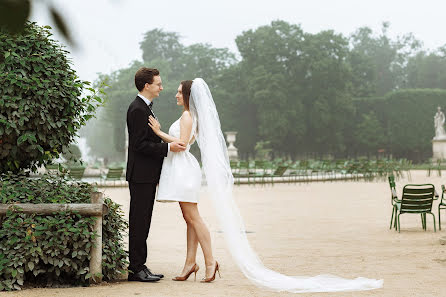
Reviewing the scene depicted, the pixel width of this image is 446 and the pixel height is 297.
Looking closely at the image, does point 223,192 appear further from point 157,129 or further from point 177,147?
point 157,129

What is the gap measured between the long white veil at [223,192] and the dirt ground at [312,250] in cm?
17

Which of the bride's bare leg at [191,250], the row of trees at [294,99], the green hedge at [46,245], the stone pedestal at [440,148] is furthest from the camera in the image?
the row of trees at [294,99]

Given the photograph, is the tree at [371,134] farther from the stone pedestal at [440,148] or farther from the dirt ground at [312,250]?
the dirt ground at [312,250]

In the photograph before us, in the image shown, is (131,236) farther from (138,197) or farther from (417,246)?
(417,246)

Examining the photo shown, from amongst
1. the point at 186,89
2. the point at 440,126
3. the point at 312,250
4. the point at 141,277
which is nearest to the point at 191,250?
the point at 141,277

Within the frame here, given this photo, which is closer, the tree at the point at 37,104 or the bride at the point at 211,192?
the tree at the point at 37,104

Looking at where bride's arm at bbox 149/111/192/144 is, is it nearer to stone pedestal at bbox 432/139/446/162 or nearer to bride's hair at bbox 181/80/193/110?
bride's hair at bbox 181/80/193/110

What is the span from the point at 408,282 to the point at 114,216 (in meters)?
2.39

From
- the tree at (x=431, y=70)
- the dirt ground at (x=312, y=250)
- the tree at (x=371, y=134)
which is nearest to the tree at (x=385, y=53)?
the tree at (x=431, y=70)

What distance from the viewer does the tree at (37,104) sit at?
15.0 feet

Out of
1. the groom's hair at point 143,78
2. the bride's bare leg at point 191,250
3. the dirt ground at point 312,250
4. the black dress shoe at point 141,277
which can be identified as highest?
the groom's hair at point 143,78

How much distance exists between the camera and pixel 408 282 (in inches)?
194

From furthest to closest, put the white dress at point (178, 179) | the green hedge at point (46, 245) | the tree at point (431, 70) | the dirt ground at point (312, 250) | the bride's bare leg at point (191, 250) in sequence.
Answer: the tree at point (431, 70) → the bride's bare leg at point (191, 250) → the white dress at point (178, 179) → the dirt ground at point (312, 250) → the green hedge at point (46, 245)

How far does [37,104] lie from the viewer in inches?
182
